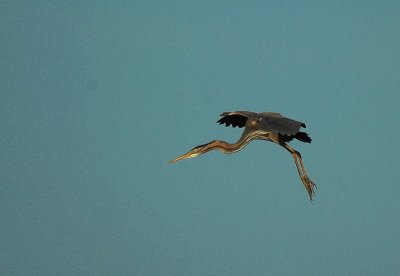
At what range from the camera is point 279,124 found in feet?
70.3

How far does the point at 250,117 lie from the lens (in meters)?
22.1

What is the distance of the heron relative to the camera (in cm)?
2138

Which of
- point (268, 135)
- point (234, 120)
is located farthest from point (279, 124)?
point (234, 120)

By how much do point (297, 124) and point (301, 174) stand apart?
1.61m

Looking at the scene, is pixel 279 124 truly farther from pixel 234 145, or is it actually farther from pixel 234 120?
pixel 234 120

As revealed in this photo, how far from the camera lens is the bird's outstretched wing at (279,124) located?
21.1 metres

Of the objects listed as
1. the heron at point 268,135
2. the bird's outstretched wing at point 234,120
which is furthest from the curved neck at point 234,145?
the bird's outstretched wing at point 234,120

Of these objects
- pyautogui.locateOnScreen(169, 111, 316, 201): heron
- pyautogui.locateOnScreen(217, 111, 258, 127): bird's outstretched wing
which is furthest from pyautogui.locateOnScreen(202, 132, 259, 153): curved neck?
pyautogui.locateOnScreen(217, 111, 258, 127): bird's outstretched wing

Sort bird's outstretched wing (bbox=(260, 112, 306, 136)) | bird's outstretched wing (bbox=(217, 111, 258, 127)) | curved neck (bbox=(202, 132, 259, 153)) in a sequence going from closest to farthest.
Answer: bird's outstretched wing (bbox=(260, 112, 306, 136)), curved neck (bbox=(202, 132, 259, 153)), bird's outstretched wing (bbox=(217, 111, 258, 127))

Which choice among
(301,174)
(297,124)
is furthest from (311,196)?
(297,124)

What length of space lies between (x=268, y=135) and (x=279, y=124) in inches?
33.6

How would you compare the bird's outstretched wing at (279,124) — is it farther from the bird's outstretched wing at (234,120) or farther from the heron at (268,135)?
the bird's outstretched wing at (234,120)

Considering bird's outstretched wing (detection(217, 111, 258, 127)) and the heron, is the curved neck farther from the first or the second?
bird's outstretched wing (detection(217, 111, 258, 127))

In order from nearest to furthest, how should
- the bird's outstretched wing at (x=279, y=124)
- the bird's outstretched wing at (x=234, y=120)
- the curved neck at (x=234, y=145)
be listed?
the bird's outstretched wing at (x=279, y=124)
the curved neck at (x=234, y=145)
the bird's outstretched wing at (x=234, y=120)
